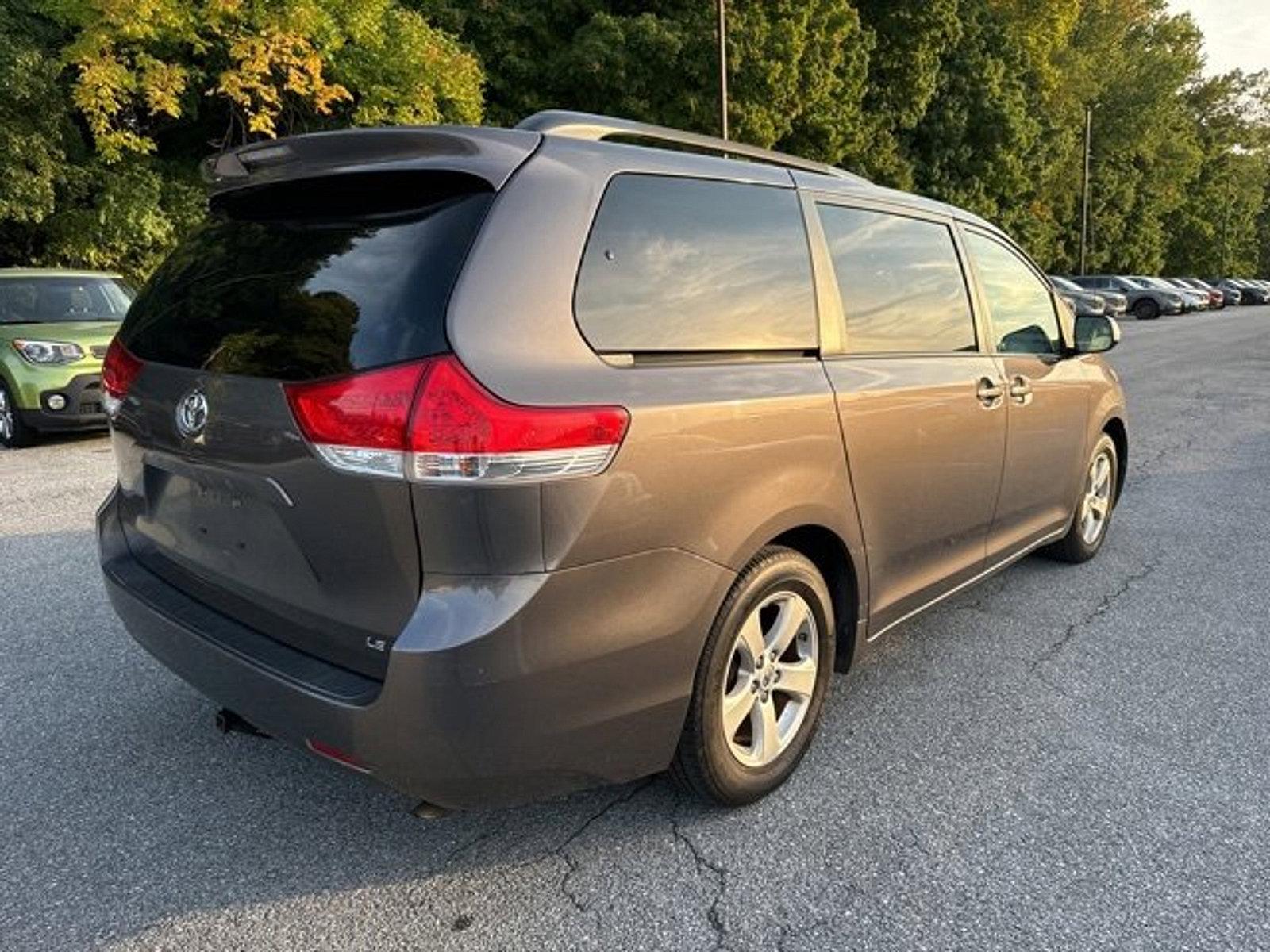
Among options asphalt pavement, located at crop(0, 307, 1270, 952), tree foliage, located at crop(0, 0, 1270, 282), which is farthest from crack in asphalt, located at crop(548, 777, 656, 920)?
tree foliage, located at crop(0, 0, 1270, 282)

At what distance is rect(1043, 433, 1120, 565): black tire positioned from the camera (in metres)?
4.48

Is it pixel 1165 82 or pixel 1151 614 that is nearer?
pixel 1151 614

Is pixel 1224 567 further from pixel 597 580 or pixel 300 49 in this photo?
pixel 300 49

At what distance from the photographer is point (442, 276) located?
1.92 m

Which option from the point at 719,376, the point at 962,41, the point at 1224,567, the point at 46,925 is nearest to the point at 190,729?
the point at 46,925

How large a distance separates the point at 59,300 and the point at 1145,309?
38435mm

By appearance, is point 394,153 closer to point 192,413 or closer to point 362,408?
point 362,408

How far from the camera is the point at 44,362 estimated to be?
7762 millimetres

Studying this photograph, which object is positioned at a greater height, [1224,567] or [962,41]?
[962,41]

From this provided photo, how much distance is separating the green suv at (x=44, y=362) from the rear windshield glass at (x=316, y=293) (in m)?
5.95

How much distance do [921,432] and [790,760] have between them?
3.76 ft

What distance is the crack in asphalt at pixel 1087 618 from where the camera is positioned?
138 inches

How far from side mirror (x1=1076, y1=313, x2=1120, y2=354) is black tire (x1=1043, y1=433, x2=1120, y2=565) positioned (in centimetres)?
56

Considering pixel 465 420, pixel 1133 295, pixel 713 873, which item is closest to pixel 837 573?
pixel 713 873
